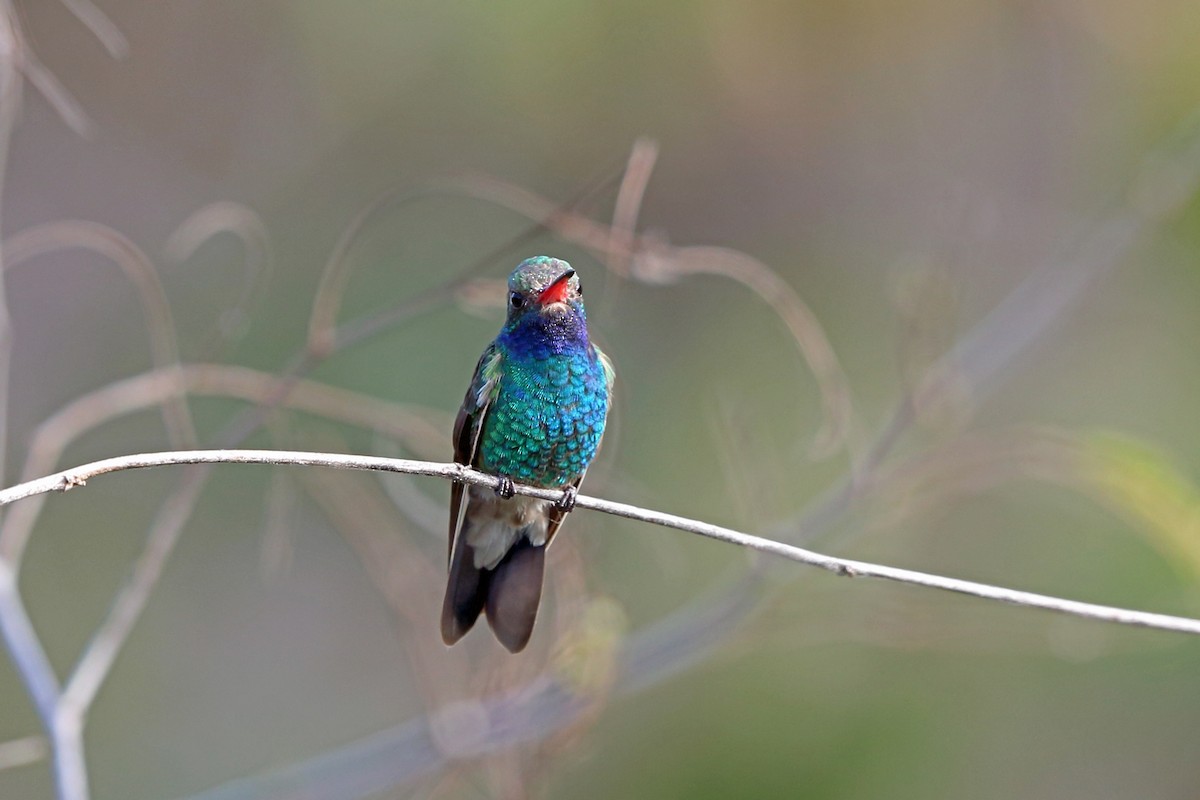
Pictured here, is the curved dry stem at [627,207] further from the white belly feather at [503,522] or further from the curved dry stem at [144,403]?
the white belly feather at [503,522]

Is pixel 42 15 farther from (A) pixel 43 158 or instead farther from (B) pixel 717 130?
(B) pixel 717 130

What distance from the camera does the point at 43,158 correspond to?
6.19m

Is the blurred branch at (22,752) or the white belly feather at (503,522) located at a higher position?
the white belly feather at (503,522)

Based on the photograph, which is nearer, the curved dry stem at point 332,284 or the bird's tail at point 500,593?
the curved dry stem at point 332,284

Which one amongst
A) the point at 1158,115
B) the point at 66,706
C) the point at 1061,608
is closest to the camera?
the point at 1061,608

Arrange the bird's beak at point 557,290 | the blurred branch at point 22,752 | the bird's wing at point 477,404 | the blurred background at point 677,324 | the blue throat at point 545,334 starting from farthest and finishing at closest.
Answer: the blurred background at point 677,324 → the bird's wing at point 477,404 → the blue throat at point 545,334 → the bird's beak at point 557,290 → the blurred branch at point 22,752

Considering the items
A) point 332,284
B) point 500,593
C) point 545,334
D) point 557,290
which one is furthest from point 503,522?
point 332,284

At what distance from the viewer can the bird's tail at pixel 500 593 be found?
296 centimetres

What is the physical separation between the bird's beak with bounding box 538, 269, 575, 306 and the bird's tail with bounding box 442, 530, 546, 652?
65cm

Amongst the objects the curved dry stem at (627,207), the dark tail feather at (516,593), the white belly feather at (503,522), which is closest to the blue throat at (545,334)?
the curved dry stem at (627,207)

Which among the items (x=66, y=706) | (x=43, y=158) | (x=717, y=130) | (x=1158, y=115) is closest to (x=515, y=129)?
(x=717, y=130)

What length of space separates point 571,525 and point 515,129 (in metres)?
4.00

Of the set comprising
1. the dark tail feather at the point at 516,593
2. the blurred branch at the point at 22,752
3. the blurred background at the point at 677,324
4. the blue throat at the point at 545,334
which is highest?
the blurred background at the point at 677,324

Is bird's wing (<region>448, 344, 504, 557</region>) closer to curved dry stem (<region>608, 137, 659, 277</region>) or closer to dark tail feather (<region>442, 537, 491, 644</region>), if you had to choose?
dark tail feather (<region>442, 537, 491, 644</region>)
